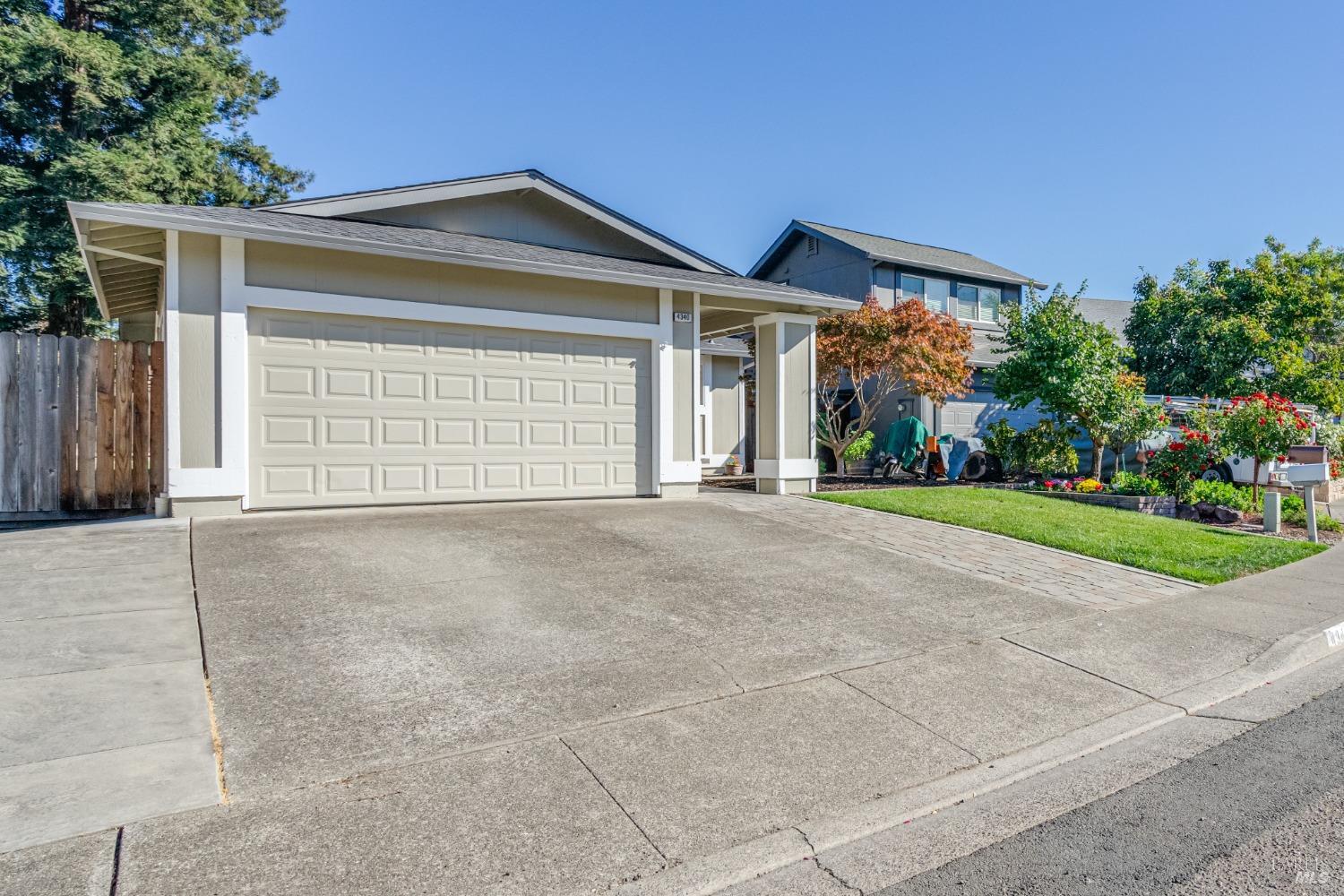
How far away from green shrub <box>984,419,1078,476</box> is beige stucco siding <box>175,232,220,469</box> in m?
14.9

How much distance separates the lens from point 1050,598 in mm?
6754

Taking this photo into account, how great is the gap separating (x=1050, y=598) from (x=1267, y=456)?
9.58 m

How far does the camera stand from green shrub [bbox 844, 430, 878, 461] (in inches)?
683

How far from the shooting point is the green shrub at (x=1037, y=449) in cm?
1608

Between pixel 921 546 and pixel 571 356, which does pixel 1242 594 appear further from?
pixel 571 356

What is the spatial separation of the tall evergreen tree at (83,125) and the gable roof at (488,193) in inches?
444

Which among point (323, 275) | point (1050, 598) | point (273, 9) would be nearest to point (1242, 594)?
point (1050, 598)

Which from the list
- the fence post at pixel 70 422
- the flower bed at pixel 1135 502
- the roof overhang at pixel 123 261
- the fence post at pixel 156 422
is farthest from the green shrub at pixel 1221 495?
the fence post at pixel 70 422

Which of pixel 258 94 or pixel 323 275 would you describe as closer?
pixel 323 275

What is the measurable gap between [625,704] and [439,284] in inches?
279

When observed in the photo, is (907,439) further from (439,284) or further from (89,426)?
(89,426)

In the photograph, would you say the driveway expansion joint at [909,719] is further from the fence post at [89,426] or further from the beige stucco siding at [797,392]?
the fence post at [89,426]

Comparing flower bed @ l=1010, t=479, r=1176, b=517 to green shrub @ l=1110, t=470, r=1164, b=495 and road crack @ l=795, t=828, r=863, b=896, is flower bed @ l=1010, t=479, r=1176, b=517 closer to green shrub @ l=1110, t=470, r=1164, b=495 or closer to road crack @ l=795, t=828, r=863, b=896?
green shrub @ l=1110, t=470, r=1164, b=495

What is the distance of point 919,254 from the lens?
22.7 m
